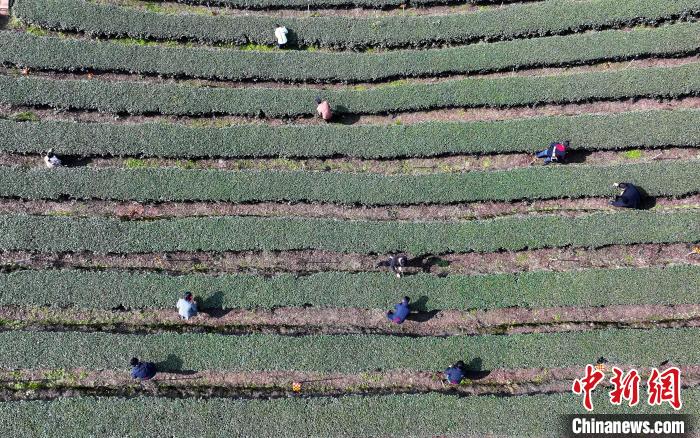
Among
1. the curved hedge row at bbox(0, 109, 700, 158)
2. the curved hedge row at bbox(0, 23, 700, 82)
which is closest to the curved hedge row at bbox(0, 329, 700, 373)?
the curved hedge row at bbox(0, 109, 700, 158)

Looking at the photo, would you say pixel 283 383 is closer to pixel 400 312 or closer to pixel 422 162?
pixel 400 312

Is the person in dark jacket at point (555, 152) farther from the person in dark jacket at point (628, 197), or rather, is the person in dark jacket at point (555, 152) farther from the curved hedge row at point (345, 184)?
the person in dark jacket at point (628, 197)

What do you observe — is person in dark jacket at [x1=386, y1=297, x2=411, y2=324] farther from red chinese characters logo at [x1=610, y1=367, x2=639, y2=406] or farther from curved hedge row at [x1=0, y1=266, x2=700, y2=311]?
red chinese characters logo at [x1=610, y1=367, x2=639, y2=406]

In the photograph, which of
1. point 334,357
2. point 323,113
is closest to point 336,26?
point 323,113

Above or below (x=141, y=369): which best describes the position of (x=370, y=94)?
above
